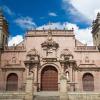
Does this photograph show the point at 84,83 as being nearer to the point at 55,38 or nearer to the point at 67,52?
the point at 67,52

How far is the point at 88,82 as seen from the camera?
37469mm

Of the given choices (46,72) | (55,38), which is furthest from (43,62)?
(55,38)

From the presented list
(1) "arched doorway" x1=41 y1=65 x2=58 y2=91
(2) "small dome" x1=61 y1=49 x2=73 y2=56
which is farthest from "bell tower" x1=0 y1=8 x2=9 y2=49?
(2) "small dome" x1=61 y1=49 x2=73 y2=56

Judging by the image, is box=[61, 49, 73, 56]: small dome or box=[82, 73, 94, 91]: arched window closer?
box=[82, 73, 94, 91]: arched window

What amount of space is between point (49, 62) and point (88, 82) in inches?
230

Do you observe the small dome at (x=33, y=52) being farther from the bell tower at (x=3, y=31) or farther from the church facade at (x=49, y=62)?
the bell tower at (x=3, y=31)

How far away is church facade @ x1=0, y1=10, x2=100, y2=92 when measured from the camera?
121ft

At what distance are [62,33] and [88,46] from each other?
13.2 feet

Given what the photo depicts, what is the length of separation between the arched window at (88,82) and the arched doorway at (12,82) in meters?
9.10

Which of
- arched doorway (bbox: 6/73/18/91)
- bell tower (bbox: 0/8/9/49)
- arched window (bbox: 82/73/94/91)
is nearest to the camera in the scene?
arched window (bbox: 82/73/94/91)

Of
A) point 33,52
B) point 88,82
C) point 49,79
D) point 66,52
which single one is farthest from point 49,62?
point 88,82

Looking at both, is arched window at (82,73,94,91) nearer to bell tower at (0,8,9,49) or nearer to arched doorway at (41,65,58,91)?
arched doorway at (41,65,58,91)

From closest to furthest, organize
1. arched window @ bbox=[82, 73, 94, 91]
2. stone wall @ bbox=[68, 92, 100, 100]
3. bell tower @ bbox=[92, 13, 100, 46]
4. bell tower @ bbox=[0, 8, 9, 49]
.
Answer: stone wall @ bbox=[68, 92, 100, 100] < arched window @ bbox=[82, 73, 94, 91] < bell tower @ bbox=[0, 8, 9, 49] < bell tower @ bbox=[92, 13, 100, 46]

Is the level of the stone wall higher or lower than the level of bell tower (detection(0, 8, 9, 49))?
lower
